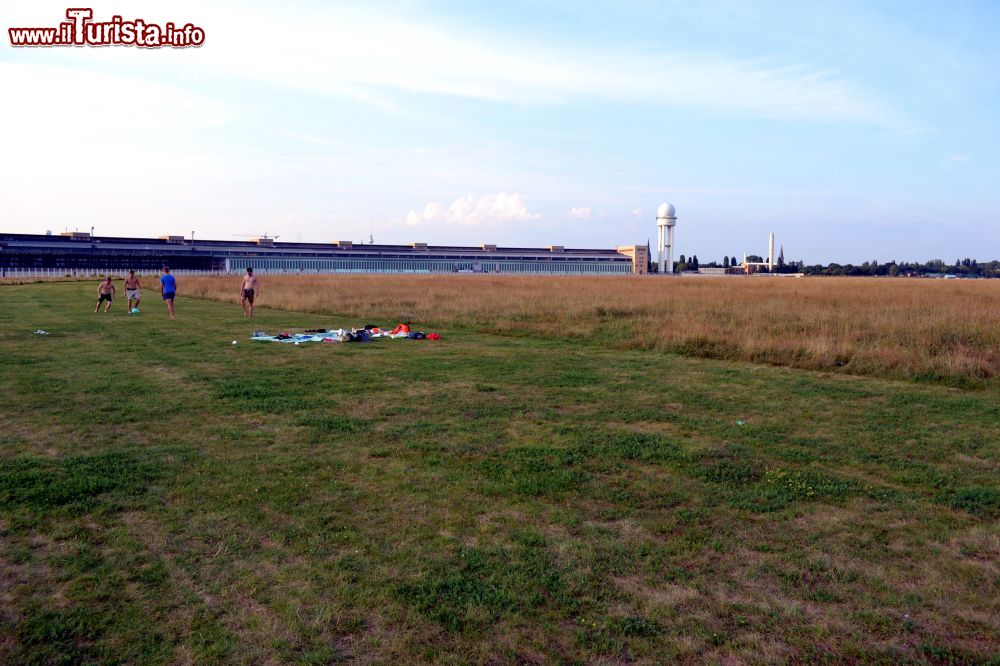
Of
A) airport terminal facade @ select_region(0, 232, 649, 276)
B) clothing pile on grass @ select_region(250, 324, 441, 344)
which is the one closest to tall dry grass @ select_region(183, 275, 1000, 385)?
clothing pile on grass @ select_region(250, 324, 441, 344)

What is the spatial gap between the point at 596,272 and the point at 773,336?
396ft

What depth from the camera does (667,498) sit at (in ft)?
18.0

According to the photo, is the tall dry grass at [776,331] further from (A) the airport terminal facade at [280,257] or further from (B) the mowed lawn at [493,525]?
(A) the airport terminal facade at [280,257]

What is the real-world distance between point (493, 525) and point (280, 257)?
380ft

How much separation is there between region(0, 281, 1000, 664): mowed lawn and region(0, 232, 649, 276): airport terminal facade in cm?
9133

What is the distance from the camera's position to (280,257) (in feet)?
375

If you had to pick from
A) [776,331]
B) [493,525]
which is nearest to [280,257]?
[776,331]

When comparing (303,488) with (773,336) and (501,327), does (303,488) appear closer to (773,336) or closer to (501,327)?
(773,336)

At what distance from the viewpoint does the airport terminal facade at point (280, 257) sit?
9788 cm

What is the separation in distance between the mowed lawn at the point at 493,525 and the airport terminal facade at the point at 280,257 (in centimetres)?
9133

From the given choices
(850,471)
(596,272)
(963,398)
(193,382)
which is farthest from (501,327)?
(596,272)

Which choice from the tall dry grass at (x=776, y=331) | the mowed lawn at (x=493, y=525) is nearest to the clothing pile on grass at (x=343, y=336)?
the tall dry grass at (x=776, y=331)

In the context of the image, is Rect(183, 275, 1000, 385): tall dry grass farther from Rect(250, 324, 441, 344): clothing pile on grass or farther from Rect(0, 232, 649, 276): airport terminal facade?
Rect(0, 232, 649, 276): airport terminal facade

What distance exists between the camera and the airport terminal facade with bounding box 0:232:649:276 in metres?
97.9
